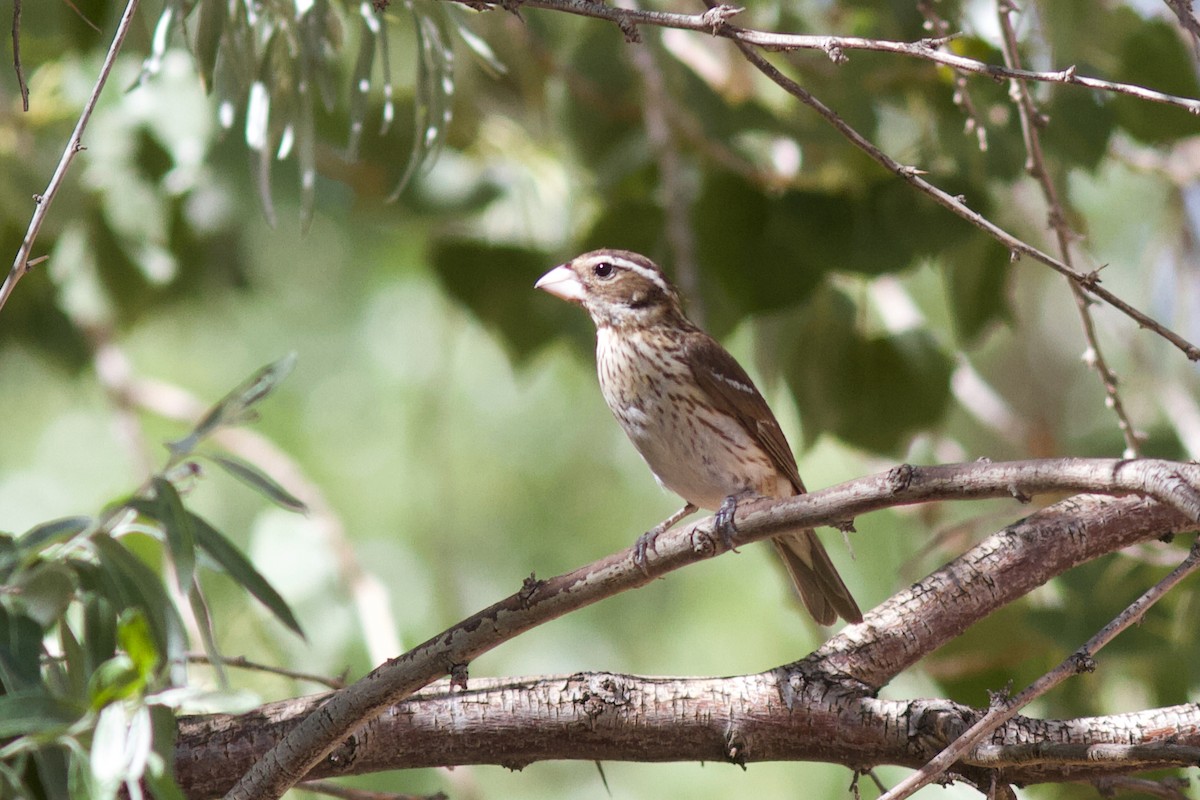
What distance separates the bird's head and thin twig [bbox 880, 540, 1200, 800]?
2637mm

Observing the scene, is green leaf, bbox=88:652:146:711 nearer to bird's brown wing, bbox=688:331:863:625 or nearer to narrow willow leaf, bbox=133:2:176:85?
narrow willow leaf, bbox=133:2:176:85

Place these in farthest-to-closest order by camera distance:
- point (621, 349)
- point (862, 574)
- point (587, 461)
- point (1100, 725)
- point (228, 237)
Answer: point (587, 461) → point (862, 574) → point (228, 237) → point (621, 349) → point (1100, 725)

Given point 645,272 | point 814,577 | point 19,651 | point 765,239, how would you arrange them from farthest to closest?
point 645,272 < point 765,239 < point 814,577 < point 19,651

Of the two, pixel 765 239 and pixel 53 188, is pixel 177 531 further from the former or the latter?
pixel 765 239

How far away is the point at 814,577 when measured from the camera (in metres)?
4.23

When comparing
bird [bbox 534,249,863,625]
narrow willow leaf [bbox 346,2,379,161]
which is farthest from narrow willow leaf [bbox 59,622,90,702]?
bird [bbox 534,249,863,625]

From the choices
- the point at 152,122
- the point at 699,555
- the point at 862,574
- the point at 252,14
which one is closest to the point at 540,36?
the point at 152,122

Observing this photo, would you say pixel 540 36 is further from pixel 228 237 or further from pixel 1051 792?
pixel 1051 792

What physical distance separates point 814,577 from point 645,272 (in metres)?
1.25

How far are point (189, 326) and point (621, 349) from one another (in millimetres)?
3105

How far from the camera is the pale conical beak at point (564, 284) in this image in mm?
4777

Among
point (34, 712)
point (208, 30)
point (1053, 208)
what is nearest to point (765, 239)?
point (1053, 208)

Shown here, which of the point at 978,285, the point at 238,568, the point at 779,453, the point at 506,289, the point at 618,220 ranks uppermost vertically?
the point at 618,220

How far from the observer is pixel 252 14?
347 centimetres
